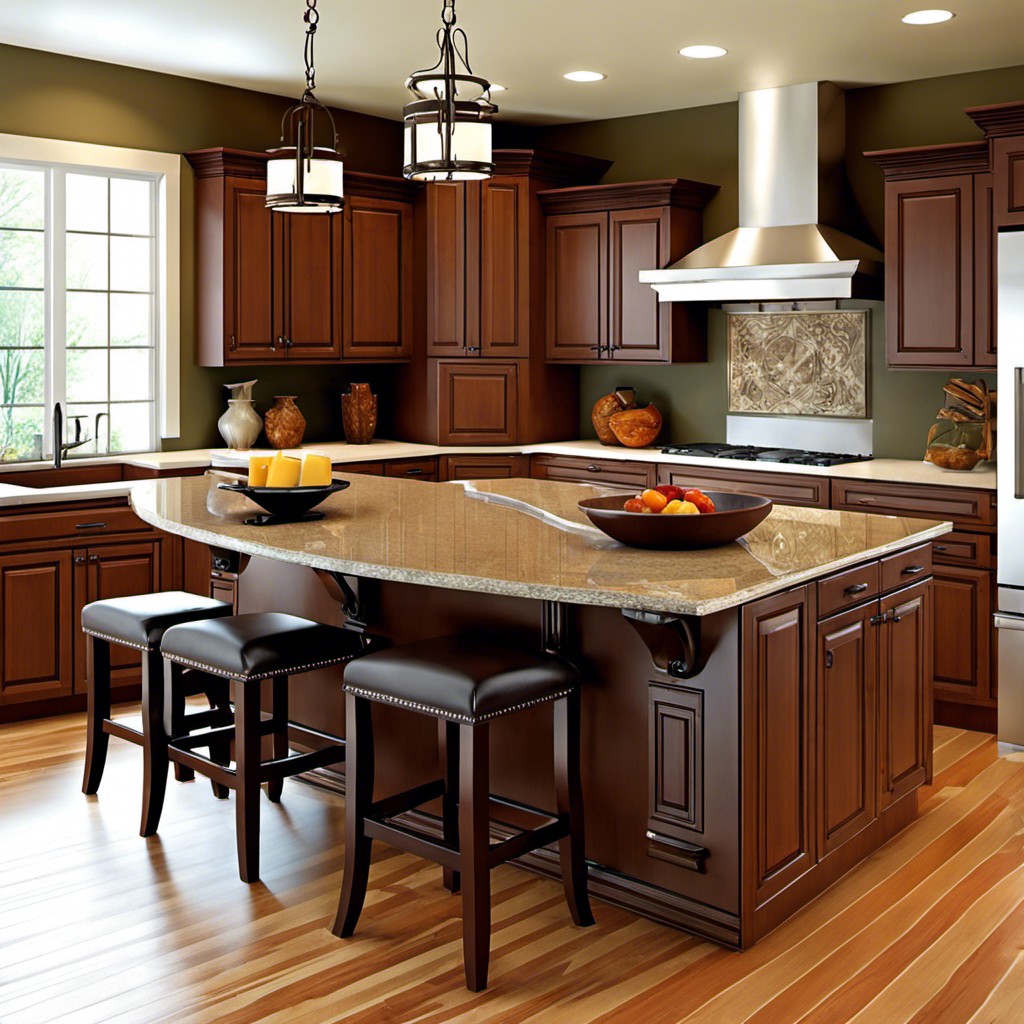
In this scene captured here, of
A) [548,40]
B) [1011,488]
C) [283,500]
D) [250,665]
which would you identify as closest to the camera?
[250,665]

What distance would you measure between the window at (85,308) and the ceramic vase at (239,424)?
0.26m

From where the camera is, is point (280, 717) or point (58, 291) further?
point (58, 291)

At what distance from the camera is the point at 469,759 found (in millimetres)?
2744

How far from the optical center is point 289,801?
12.9ft

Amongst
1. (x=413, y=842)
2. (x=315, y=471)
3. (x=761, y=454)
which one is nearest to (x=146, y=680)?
(x=315, y=471)

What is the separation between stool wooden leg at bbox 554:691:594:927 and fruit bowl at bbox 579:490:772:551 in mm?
452

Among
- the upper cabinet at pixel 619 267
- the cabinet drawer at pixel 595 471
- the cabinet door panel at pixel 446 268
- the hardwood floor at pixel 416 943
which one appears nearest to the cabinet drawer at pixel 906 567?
the hardwood floor at pixel 416 943

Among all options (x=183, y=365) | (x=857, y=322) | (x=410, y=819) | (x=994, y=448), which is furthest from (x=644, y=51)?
(x=410, y=819)

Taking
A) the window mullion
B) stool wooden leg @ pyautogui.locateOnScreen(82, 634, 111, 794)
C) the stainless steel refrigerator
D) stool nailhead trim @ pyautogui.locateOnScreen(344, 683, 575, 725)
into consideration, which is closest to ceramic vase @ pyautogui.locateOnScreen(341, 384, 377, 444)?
the window mullion

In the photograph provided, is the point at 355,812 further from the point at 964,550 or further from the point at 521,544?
the point at 964,550

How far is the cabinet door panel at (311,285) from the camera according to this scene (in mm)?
6098

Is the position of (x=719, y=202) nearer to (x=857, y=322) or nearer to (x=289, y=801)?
(x=857, y=322)

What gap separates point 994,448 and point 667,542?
261cm

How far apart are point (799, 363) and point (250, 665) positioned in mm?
3778
